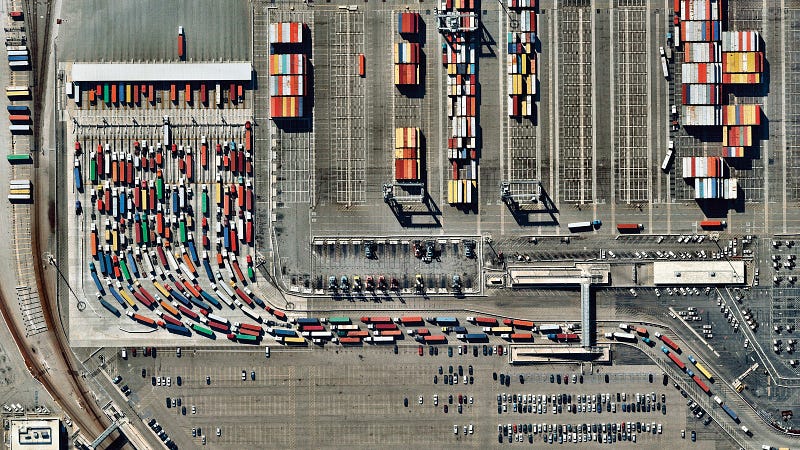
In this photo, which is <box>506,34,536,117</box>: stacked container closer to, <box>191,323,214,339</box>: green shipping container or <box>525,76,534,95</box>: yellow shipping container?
<box>525,76,534,95</box>: yellow shipping container

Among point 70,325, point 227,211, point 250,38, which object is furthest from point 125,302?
point 250,38

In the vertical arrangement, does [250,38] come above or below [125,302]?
above

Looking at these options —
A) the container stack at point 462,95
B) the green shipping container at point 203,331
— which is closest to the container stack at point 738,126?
the container stack at point 462,95

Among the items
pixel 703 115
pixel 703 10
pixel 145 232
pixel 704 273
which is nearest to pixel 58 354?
pixel 145 232

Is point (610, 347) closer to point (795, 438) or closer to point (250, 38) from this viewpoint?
point (795, 438)

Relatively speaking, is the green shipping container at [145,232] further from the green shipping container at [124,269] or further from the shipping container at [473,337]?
the shipping container at [473,337]

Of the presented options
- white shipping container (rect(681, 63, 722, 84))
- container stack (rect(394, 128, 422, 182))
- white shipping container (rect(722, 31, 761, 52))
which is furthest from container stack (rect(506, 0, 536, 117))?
white shipping container (rect(722, 31, 761, 52))

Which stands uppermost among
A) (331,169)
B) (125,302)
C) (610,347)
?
(331,169)
